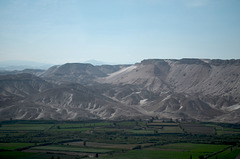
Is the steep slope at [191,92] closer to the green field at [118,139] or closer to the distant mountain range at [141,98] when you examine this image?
the distant mountain range at [141,98]

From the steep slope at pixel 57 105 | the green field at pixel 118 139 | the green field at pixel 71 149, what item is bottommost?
the green field at pixel 71 149

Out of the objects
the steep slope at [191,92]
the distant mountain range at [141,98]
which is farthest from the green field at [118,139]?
the steep slope at [191,92]

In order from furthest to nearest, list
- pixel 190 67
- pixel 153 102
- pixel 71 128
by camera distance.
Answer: pixel 190 67 → pixel 153 102 → pixel 71 128

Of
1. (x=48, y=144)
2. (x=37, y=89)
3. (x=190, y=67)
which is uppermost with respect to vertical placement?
(x=190, y=67)

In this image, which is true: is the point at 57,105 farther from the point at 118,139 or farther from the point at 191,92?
the point at 191,92

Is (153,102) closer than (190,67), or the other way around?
(153,102)

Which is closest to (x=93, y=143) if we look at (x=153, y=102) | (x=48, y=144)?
(x=48, y=144)

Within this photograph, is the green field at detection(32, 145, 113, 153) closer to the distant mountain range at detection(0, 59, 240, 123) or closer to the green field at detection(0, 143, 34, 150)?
the green field at detection(0, 143, 34, 150)

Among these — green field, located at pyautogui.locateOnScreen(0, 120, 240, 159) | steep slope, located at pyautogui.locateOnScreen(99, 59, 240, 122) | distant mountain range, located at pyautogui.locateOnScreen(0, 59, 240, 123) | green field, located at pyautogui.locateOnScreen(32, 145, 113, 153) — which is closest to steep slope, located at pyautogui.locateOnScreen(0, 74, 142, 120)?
distant mountain range, located at pyautogui.locateOnScreen(0, 59, 240, 123)

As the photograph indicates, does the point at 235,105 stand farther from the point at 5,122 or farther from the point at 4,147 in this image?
the point at 4,147
